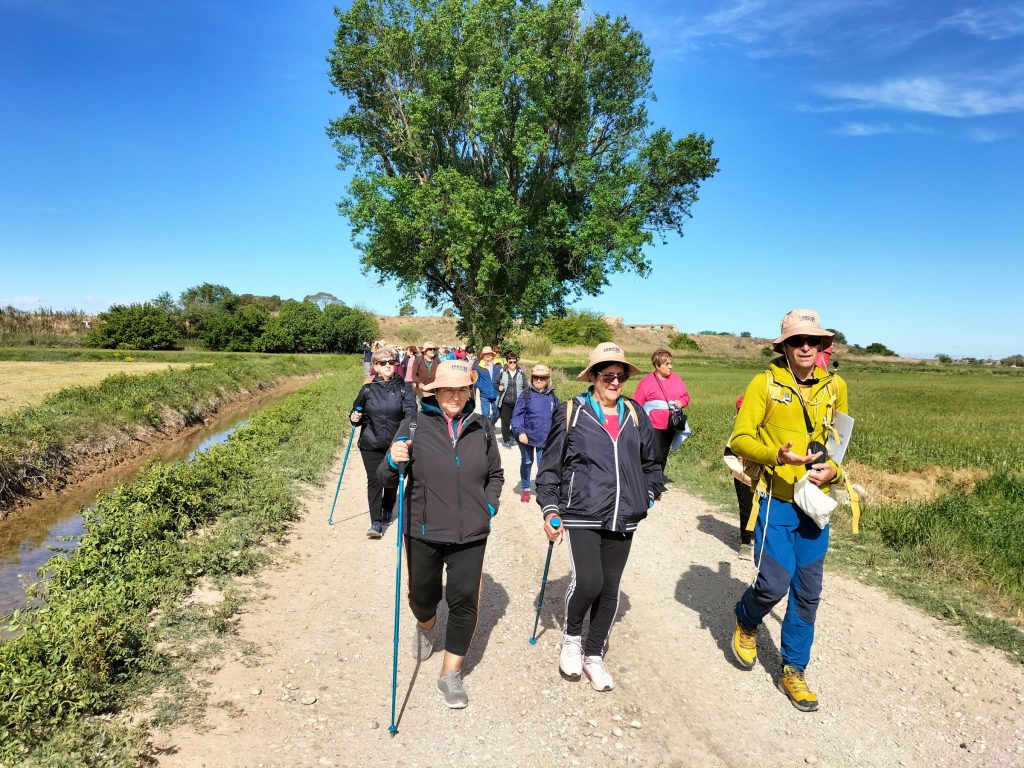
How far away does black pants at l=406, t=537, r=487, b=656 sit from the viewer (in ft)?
12.8

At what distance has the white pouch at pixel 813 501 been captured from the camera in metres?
3.67

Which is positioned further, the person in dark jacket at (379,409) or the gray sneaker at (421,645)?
the person in dark jacket at (379,409)

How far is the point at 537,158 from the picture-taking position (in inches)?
1126

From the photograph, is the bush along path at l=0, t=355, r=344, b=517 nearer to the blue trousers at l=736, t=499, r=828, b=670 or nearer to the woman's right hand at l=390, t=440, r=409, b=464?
the woman's right hand at l=390, t=440, r=409, b=464

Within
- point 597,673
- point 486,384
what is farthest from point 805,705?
point 486,384

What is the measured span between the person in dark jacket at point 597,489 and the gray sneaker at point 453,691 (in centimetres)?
79

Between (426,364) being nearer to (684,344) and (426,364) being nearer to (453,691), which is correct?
(453,691)

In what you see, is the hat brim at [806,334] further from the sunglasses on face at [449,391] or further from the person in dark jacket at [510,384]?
the person in dark jacket at [510,384]

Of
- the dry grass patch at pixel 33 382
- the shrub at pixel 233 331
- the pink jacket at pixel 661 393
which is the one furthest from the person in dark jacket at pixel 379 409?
the shrub at pixel 233 331

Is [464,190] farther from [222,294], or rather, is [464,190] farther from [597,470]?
[222,294]

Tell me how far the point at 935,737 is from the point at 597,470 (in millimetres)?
2701

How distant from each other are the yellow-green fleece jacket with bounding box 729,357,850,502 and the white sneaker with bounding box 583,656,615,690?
176 cm

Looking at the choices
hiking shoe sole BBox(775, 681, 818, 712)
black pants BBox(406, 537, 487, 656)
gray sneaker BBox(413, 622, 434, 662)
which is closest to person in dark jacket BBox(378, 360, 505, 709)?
black pants BBox(406, 537, 487, 656)

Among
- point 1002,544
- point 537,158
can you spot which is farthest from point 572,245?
point 1002,544
